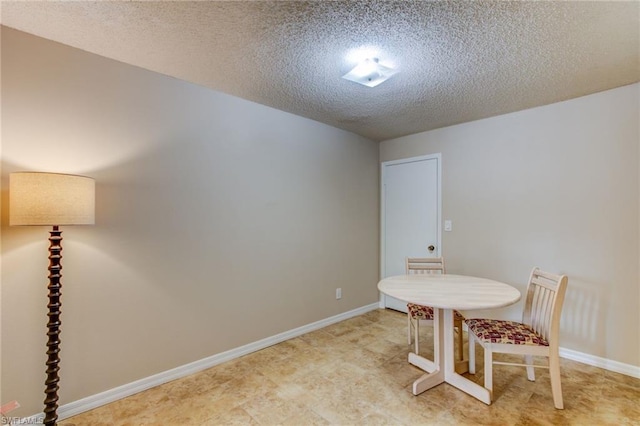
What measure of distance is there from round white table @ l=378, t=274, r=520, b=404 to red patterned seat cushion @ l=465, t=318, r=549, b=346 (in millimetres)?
195

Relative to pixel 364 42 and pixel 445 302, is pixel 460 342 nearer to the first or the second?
pixel 445 302

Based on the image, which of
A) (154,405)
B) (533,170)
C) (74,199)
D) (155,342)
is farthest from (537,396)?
(74,199)

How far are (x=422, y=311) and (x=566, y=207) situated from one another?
161cm

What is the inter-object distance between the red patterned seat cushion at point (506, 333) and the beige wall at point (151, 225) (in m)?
1.69

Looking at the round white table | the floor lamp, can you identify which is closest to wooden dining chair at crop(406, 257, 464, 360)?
the round white table

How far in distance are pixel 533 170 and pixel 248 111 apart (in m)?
2.77

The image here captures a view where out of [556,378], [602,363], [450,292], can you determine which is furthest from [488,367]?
[602,363]

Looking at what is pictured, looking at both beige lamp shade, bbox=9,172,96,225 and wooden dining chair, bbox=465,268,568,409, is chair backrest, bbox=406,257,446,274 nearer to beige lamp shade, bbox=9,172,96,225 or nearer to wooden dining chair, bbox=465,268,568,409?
wooden dining chair, bbox=465,268,568,409

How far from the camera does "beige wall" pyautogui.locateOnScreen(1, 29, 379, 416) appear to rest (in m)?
1.75

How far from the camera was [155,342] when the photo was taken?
7.21ft

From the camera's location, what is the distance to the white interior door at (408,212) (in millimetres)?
3557

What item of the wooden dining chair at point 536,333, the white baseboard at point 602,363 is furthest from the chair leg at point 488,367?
the white baseboard at point 602,363

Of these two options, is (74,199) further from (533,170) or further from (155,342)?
(533,170)

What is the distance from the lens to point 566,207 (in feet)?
8.65
